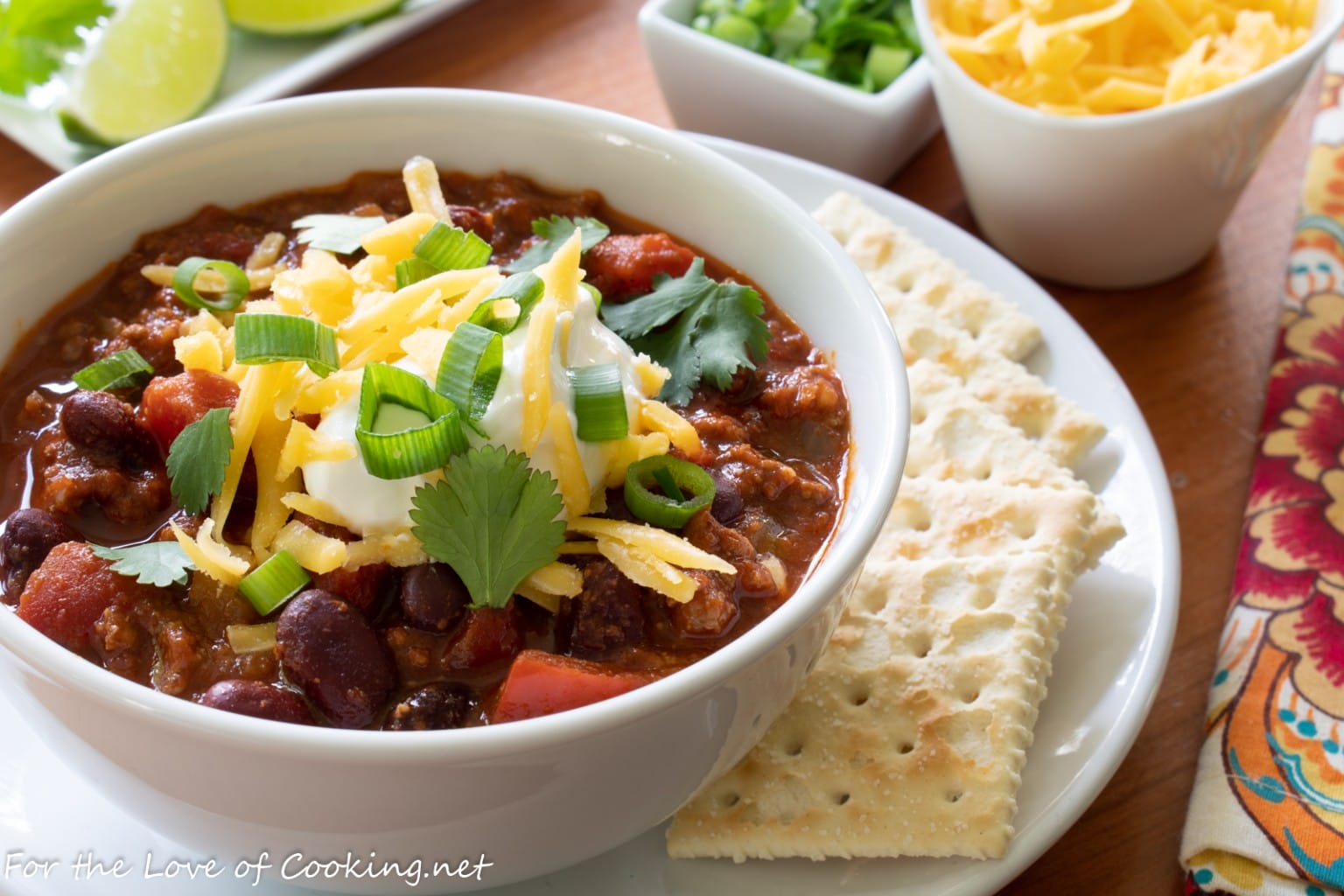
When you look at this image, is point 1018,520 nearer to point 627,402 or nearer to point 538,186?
point 627,402

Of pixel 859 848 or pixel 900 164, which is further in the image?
pixel 900 164

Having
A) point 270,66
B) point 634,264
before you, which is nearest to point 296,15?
point 270,66

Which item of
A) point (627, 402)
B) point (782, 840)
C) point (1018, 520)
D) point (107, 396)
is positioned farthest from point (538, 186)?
point (782, 840)

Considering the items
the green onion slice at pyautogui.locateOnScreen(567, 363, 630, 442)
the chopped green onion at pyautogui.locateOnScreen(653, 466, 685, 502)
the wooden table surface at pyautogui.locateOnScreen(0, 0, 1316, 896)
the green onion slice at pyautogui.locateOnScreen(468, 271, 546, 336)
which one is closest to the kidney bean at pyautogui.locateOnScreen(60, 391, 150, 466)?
the green onion slice at pyautogui.locateOnScreen(468, 271, 546, 336)

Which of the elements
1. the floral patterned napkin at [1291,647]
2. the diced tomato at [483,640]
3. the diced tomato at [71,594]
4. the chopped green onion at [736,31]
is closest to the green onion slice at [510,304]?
the diced tomato at [483,640]

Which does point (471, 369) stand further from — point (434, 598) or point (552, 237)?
point (552, 237)
